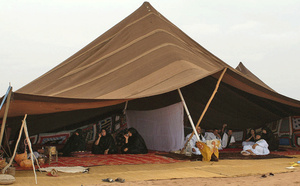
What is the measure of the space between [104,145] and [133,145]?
597 millimetres

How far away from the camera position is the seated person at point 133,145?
27.2 ft

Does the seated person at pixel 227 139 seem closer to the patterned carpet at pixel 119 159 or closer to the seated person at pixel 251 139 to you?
the seated person at pixel 251 139

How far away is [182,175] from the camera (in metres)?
5.19

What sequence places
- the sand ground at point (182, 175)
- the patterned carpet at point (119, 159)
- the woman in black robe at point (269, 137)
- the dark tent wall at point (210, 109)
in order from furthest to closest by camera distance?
the woman in black robe at point (269, 137)
the dark tent wall at point (210, 109)
the patterned carpet at point (119, 159)
the sand ground at point (182, 175)

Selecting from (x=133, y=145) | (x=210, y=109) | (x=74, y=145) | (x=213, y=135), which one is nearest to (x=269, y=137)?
(x=213, y=135)

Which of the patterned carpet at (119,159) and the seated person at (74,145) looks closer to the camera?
the patterned carpet at (119,159)

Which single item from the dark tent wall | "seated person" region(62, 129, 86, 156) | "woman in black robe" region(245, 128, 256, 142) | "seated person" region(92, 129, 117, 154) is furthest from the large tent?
"seated person" region(92, 129, 117, 154)

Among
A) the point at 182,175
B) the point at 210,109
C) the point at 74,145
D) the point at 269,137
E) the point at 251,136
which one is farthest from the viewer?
the point at 251,136

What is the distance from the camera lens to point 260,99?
886 centimetres

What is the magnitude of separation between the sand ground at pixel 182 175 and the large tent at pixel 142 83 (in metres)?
1.00

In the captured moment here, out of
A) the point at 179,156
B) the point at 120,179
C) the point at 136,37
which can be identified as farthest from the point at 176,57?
the point at 120,179

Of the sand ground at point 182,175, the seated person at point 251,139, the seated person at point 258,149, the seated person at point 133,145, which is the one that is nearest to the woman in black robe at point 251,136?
the seated person at point 251,139

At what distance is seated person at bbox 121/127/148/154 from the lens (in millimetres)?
8289

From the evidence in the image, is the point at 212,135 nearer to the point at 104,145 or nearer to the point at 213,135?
the point at 213,135
